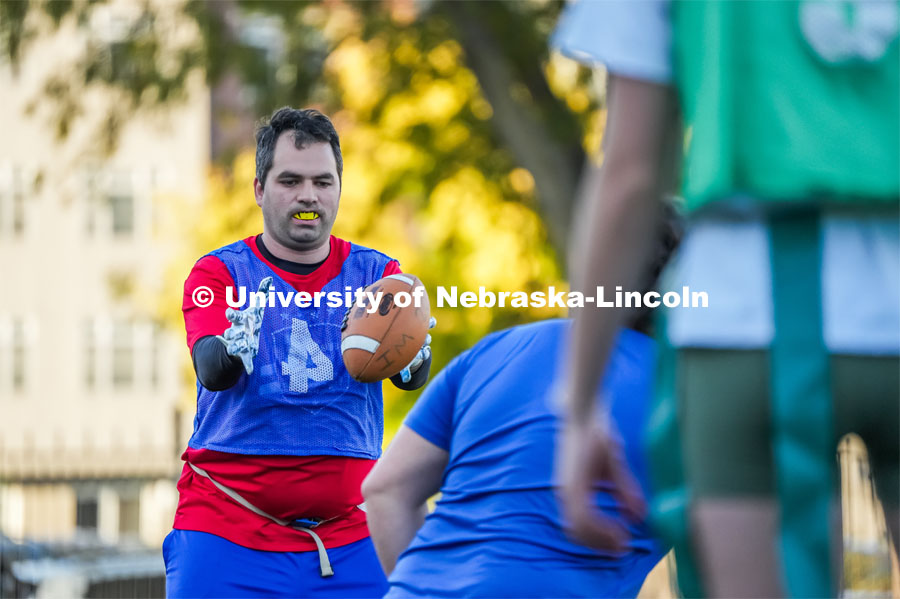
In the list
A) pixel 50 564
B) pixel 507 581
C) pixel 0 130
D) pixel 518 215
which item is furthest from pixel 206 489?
pixel 0 130

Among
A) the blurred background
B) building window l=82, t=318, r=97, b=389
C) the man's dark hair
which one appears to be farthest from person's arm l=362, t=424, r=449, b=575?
building window l=82, t=318, r=97, b=389

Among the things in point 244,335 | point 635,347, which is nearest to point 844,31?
point 635,347

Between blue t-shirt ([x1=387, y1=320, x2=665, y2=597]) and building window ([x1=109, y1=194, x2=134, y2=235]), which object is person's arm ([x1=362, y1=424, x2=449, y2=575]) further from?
building window ([x1=109, y1=194, x2=134, y2=235])

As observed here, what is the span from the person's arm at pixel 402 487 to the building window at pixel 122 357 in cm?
3055

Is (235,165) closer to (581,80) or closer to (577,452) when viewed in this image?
(581,80)

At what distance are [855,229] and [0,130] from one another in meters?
32.7

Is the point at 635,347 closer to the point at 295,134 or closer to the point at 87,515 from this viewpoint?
the point at 295,134

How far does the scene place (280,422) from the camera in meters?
3.94

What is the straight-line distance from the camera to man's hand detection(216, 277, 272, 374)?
378cm

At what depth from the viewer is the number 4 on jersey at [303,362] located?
13.0 feet

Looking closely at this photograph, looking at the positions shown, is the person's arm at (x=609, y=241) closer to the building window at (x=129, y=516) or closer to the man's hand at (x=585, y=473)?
the man's hand at (x=585, y=473)

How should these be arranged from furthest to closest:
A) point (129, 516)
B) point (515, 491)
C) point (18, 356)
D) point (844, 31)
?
point (18, 356), point (129, 516), point (515, 491), point (844, 31)

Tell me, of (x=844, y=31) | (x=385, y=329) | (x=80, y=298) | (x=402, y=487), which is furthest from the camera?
(x=80, y=298)

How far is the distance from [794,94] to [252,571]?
253 cm
